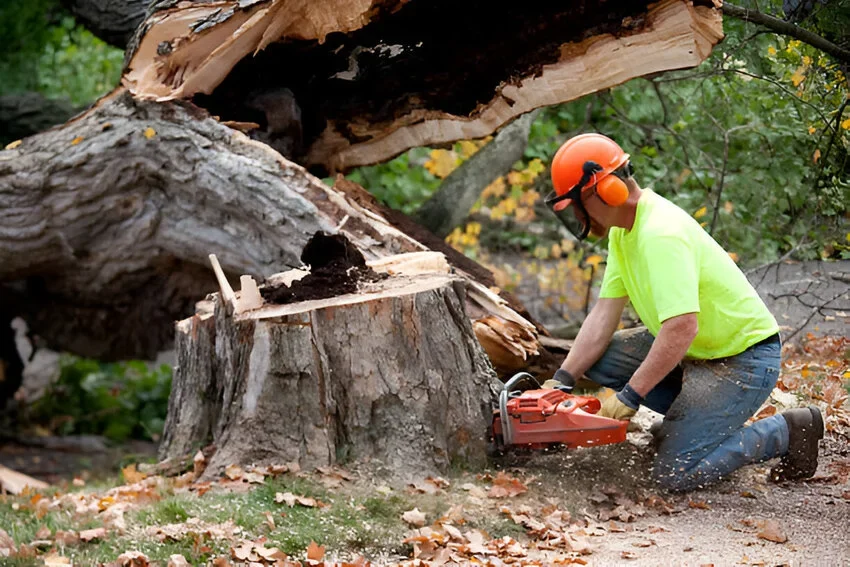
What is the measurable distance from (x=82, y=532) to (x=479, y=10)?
356 centimetres

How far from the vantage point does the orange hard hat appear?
398 centimetres

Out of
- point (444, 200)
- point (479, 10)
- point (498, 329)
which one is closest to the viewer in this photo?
point (498, 329)

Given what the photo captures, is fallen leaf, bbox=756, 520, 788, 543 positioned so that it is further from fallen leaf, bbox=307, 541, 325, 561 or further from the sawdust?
the sawdust

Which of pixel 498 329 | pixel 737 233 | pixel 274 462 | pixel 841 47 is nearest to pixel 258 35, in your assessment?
pixel 498 329

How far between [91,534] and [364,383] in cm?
124

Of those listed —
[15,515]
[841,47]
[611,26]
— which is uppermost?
[611,26]

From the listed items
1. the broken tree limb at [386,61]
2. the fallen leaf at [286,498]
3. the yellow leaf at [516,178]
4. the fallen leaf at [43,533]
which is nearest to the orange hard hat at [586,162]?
the broken tree limb at [386,61]

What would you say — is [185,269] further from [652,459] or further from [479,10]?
[652,459]

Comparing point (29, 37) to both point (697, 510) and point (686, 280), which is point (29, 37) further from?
point (697, 510)

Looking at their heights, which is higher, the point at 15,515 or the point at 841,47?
the point at 841,47

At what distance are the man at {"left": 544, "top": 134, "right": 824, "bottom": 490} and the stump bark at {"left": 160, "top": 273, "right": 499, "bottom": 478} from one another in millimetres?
501

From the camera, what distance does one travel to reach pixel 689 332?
3.88m

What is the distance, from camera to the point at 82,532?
3547mm

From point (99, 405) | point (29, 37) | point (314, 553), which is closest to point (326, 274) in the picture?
point (314, 553)
